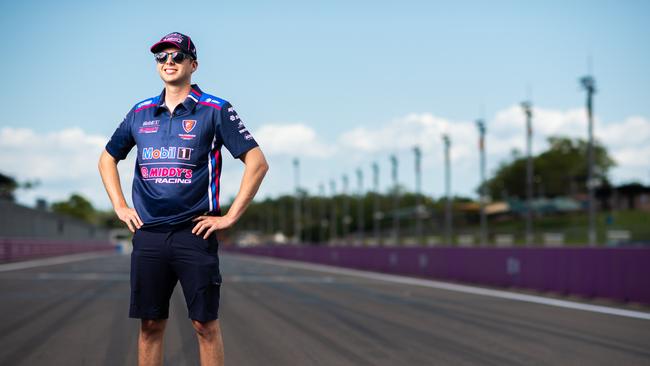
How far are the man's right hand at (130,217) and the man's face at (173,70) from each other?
65cm

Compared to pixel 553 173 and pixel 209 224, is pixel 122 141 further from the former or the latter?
pixel 553 173

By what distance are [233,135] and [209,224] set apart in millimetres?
442

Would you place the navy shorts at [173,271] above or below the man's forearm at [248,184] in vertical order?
below

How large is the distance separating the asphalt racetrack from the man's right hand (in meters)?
3.08

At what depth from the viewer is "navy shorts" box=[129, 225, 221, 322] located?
3855 mm

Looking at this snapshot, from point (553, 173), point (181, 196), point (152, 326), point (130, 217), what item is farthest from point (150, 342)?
point (553, 173)

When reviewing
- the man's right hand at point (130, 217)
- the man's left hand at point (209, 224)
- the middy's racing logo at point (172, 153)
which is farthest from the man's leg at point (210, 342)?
the middy's racing logo at point (172, 153)

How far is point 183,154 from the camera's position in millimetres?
3932

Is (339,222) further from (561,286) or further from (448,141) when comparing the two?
(561,286)

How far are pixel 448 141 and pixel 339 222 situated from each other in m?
110

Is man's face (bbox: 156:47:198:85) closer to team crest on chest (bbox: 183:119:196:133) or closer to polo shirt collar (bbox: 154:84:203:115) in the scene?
polo shirt collar (bbox: 154:84:203:115)

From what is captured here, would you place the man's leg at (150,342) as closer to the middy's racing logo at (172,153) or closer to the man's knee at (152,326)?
the man's knee at (152,326)

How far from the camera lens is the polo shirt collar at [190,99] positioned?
4016mm

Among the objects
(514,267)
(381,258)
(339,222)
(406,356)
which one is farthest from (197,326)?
(339,222)
